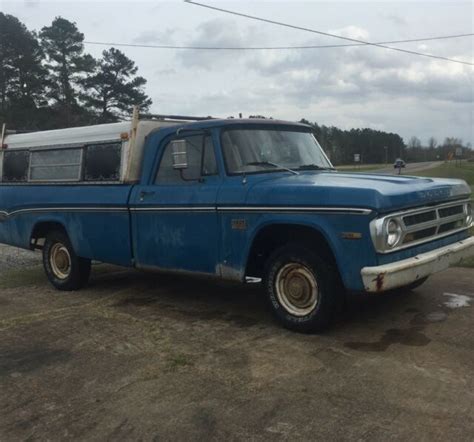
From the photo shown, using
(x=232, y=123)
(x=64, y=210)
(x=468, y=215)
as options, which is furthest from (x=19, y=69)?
(x=468, y=215)

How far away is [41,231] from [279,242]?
396 centimetres

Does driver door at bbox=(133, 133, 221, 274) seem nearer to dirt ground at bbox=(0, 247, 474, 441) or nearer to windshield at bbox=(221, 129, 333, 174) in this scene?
windshield at bbox=(221, 129, 333, 174)

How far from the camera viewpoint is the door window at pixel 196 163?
5.85 meters

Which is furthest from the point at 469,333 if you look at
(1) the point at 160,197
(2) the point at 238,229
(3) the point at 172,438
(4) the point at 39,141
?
(4) the point at 39,141

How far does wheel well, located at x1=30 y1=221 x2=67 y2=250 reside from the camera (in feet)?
25.4

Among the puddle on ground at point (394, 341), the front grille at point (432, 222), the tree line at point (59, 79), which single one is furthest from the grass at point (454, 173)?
the puddle on ground at point (394, 341)

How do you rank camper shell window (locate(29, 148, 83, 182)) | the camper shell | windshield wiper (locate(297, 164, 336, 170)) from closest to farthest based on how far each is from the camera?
windshield wiper (locate(297, 164, 336, 170))
the camper shell
camper shell window (locate(29, 148, 83, 182))

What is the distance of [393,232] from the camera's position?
473 centimetres

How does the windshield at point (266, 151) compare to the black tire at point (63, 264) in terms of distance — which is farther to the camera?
the black tire at point (63, 264)

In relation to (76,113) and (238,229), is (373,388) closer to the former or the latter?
(238,229)

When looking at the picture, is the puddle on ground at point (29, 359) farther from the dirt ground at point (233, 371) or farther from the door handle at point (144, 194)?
the door handle at point (144, 194)

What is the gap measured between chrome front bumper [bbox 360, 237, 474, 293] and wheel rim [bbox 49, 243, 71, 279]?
14.8 ft

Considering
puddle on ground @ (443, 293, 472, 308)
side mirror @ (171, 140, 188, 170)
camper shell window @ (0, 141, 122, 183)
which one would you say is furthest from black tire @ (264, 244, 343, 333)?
camper shell window @ (0, 141, 122, 183)

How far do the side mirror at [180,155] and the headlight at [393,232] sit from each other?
2.20 meters
